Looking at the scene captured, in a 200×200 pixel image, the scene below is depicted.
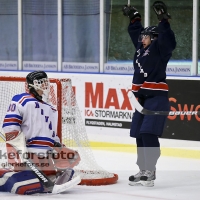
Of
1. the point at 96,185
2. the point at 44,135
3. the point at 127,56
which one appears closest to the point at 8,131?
the point at 44,135

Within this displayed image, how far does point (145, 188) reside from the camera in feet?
19.5

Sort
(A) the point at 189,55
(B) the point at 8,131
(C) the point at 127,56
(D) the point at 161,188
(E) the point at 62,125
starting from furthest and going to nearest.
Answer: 1. (C) the point at 127,56
2. (A) the point at 189,55
3. (E) the point at 62,125
4. (D) the point at 161,188
5. (B) the point at 8,131

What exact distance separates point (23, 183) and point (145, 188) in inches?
38.2

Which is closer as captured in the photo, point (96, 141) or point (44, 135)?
point (44, 135)

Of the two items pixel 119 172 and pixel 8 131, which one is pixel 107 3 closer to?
pixel 119 172

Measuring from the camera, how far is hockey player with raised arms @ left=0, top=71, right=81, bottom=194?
556 cm

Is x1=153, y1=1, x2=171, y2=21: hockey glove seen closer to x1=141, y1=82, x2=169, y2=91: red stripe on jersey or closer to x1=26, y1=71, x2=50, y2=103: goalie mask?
x1=141, y1=82, x2=169, y2=91: red stripe on jersey

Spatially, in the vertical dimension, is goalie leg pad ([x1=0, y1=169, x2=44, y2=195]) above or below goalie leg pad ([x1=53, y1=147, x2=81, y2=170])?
below

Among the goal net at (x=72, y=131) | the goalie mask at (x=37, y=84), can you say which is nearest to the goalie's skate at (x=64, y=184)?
the goal net at (x=72, y=131)

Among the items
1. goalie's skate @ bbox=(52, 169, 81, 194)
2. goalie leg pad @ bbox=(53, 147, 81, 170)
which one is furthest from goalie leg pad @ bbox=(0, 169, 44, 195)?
goalie leg pad @ bbox=(53, 147, 81, 170)

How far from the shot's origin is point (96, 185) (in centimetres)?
605

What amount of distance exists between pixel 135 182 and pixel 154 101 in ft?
2.13

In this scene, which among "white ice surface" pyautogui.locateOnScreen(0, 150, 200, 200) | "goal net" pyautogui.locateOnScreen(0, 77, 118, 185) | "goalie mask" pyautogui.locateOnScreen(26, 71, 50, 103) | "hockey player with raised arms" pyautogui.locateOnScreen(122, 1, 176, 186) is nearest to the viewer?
"white ice surface" pyautogui.locateOnScreen(0, 150, 200, 200)

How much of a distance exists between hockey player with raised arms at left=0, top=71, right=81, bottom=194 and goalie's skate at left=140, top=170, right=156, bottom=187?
1.85 feet
